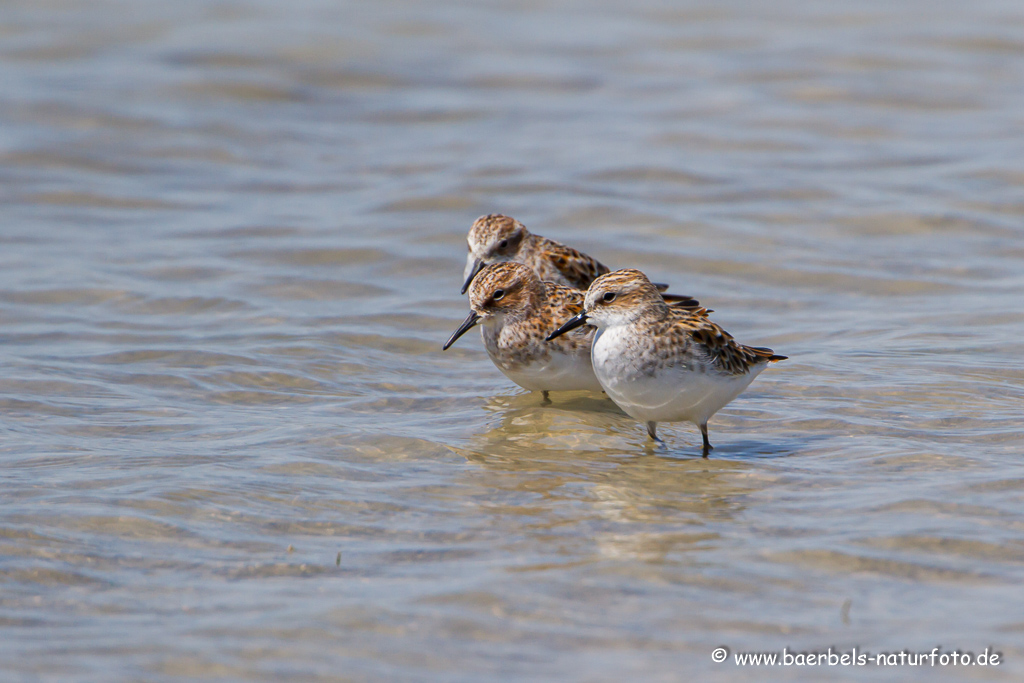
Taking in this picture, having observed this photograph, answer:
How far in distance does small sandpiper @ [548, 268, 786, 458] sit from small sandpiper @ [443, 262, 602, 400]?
2.12ft

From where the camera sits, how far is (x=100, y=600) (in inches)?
208

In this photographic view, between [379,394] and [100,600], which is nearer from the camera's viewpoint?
[100,600]

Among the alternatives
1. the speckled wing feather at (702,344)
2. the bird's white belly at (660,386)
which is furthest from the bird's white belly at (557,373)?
the speckled wing feather at (702,344)

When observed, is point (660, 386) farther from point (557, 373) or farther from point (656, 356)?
point (557, 373)

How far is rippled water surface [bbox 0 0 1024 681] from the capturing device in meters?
5.14

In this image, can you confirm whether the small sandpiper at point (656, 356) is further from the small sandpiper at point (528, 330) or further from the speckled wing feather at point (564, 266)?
the speckled wing feather at point (564, 266)

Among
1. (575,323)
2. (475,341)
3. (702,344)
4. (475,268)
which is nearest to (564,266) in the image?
(475,268)

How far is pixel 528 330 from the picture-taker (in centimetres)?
800

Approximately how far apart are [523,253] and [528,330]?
1.63 m

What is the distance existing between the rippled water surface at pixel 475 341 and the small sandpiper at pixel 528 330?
0.91 feet

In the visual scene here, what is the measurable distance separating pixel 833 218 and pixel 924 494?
667 centimetres

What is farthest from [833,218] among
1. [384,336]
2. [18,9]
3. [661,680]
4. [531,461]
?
[18,9]

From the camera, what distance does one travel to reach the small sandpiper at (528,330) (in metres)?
7.93

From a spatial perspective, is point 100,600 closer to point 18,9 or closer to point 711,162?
point 711,162
